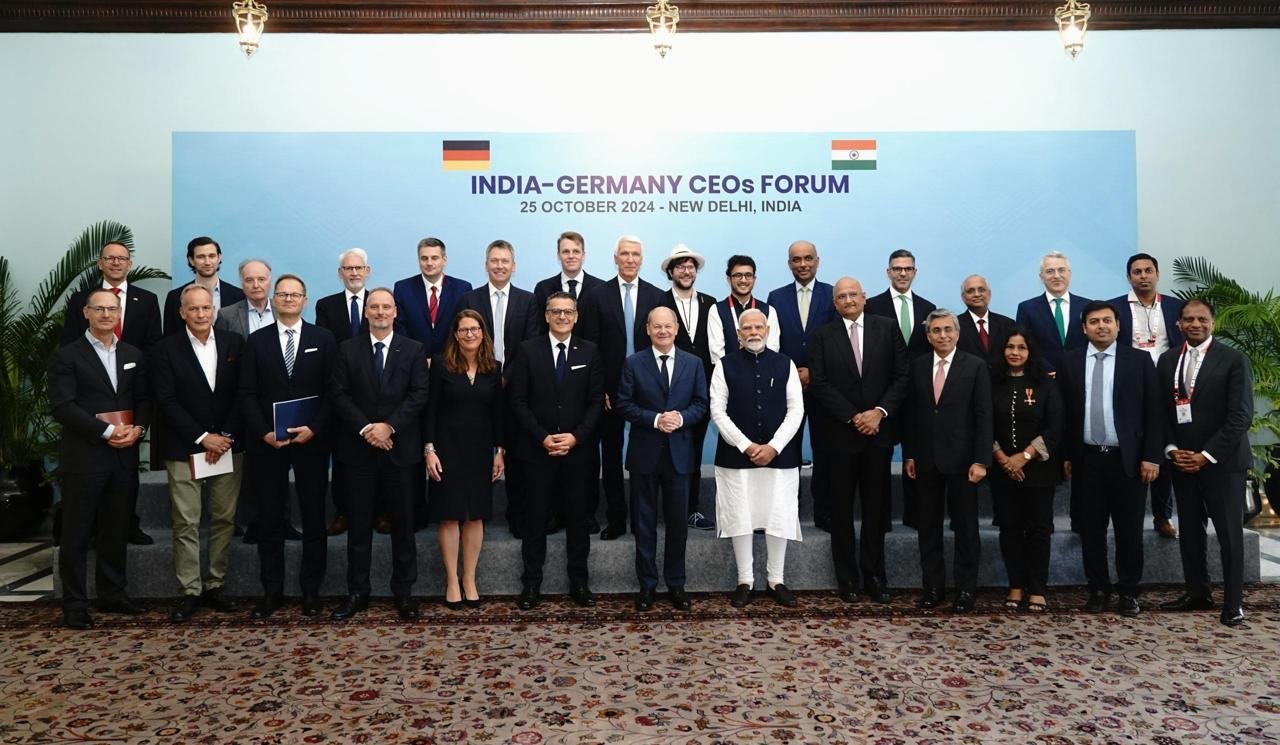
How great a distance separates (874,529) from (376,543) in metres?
2.68

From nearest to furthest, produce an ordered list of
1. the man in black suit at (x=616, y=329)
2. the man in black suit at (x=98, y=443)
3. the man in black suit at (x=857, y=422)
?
the man in black suit at (x=98, y=443) → the man in black suit at (x=857, y=422) → the man in black suit at (x=616, y=329)

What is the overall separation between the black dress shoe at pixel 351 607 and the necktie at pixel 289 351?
1.17 m

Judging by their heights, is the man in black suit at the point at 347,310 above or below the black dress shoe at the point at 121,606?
above

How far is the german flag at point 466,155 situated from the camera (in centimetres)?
668

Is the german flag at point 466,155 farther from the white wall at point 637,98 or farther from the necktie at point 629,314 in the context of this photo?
the necktie at point 629,314

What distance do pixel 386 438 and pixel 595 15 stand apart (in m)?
4.02

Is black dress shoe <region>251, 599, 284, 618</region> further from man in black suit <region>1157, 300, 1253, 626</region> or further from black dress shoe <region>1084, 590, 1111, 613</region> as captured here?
man in black suit <region>1157, 300, 1253, 626</region>

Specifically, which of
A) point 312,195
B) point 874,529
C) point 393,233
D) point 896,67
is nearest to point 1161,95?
point 896,67

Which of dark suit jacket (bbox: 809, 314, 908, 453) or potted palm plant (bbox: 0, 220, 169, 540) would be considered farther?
potted palm plant (bbox: 0, 220, 169, 540)

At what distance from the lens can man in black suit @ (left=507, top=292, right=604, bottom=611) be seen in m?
4.53

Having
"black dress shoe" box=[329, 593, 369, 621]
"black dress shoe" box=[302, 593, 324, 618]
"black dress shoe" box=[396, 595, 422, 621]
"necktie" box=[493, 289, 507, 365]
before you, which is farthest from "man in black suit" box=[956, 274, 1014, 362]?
"black dress shoe" box=[302, 593, 324, 618]

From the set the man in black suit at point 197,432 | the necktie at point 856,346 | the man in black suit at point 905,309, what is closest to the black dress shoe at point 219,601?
the man in black suit at point 197,432

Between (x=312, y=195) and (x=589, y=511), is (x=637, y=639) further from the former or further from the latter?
(x=312, y=195)

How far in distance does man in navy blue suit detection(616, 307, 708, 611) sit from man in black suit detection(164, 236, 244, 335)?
2395 mm
